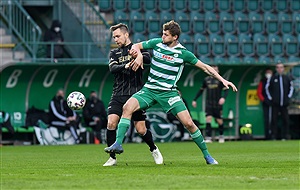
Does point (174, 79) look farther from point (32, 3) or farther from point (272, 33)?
point (272, 33)

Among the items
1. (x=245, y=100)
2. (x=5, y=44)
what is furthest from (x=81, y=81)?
(x=245, y=100)

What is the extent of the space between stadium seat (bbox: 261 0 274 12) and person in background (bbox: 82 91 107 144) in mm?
8690

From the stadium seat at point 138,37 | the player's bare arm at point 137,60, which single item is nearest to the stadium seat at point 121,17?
the stadium seat at point 138,37

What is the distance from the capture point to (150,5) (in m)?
29.2

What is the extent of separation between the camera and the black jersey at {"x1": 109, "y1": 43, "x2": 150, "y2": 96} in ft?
40.1

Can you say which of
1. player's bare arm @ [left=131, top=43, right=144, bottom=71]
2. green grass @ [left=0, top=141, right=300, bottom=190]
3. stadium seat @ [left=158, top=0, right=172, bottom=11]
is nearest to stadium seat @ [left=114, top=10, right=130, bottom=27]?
stadium seat @ [left=158, top=0, right=172, bottom=11]

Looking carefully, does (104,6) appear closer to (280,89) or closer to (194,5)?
(194,5)

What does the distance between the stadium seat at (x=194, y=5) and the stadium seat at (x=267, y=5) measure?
2.35 meters

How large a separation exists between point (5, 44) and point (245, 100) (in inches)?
294

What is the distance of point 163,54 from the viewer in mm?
11781

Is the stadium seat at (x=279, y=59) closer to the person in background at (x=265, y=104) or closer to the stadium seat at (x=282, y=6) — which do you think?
the stadium seat at (x=282, y=6)

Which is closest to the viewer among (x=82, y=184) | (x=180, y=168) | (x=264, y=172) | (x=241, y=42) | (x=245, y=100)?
(x=82, y=184)

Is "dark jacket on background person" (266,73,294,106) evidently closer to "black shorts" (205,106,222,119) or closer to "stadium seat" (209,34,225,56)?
"black shorts" (205,106,222,119)

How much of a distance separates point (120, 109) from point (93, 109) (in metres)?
12.0
